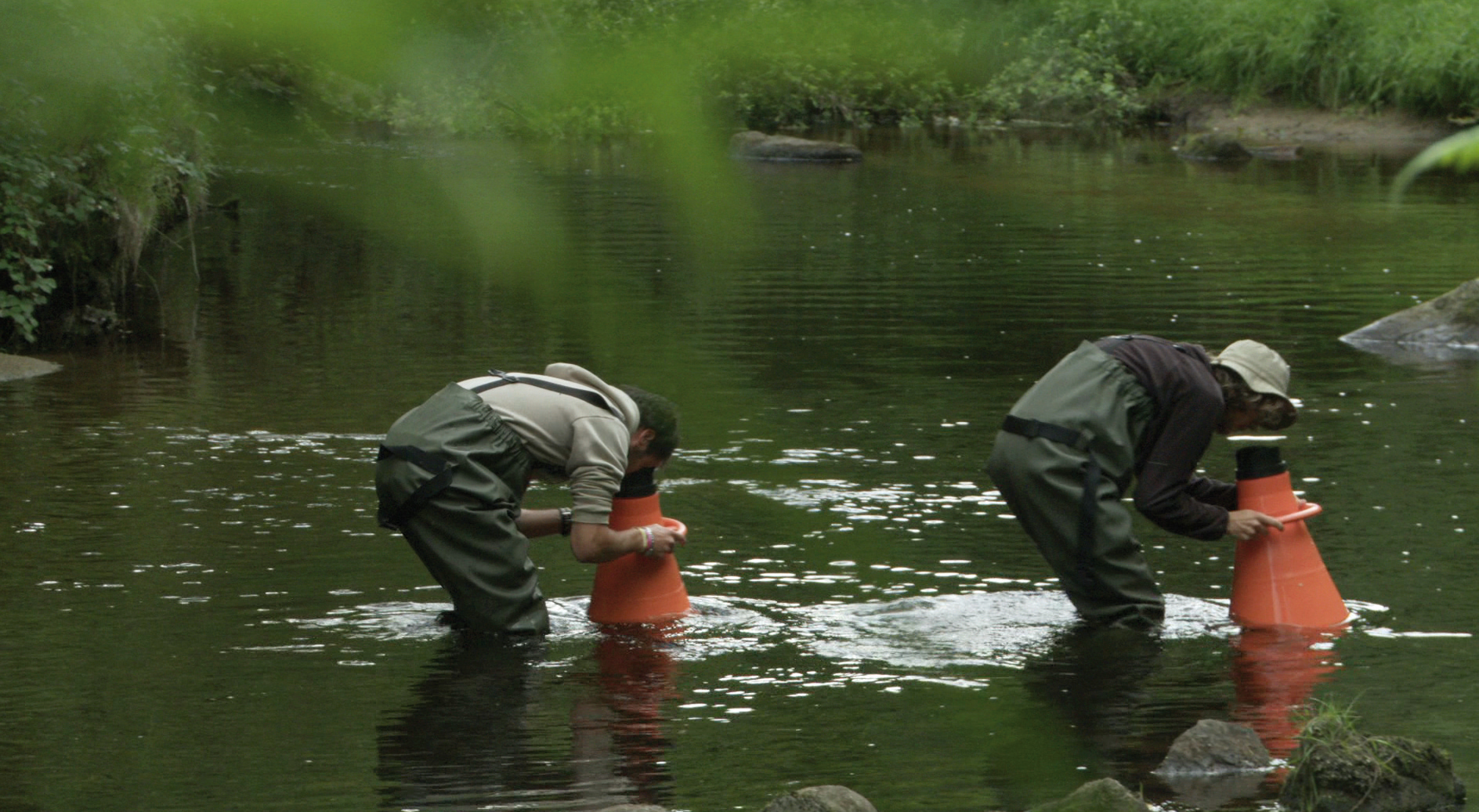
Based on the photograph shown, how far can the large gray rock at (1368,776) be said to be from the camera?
486cm

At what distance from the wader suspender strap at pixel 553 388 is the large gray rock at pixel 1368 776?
2.63 meters

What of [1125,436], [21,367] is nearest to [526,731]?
[1125,436]

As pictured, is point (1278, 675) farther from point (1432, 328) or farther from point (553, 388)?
point (1432, 328)

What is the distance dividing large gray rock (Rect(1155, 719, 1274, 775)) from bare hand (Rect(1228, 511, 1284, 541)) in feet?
4.77

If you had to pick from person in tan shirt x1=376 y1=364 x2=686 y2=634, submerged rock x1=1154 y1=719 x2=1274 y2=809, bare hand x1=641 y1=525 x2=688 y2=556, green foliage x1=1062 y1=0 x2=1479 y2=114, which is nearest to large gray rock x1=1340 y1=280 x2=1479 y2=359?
bare hand x1=641 y1=525 x2=688 y2=556

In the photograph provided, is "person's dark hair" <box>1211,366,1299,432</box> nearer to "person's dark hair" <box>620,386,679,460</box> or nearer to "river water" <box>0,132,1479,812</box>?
"river water" <box>0,132,1479,812</box>

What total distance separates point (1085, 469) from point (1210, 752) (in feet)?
4.66

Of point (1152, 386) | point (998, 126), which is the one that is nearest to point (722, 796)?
point (1152, 386)

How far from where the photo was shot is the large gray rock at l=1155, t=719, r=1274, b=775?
17.3ft

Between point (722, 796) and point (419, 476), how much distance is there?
1.73 meters

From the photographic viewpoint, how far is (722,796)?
17.2ft

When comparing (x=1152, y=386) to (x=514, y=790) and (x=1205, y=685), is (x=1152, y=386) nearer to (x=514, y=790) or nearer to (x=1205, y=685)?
(x=1205, y=685)

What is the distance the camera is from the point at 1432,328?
15.3 meters

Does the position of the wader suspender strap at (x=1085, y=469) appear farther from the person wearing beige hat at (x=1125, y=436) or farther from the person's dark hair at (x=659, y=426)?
the person's dark hair at (x=659, y=426)
